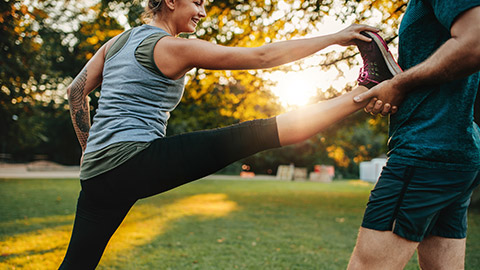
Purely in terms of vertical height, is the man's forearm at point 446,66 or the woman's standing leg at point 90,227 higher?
the man's forearm at point 446,66

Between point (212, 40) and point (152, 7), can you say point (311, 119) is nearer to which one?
point (152, 7)

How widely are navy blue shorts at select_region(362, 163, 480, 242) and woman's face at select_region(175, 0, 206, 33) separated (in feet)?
4.24

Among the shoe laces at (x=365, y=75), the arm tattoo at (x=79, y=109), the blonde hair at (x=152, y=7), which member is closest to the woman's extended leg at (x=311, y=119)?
the shoe laces at (x=365, y=75)

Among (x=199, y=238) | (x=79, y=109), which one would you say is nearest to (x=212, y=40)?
(x=199, y=238)

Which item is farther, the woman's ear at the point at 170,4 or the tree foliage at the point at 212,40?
the tree foliage at the point at 212,40

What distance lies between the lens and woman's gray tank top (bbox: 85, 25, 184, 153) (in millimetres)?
1814

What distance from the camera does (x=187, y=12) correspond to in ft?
6.82

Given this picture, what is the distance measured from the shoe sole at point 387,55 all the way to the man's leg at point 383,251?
30.0 inches

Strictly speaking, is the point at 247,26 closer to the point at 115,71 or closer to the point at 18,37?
the point at 115,71

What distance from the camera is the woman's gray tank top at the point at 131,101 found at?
1.81 meters

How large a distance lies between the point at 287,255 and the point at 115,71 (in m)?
4.11

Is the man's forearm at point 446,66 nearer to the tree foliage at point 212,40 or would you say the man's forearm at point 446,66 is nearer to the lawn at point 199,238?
the tree foliage at point 212,40

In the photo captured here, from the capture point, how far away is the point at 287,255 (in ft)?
17.3

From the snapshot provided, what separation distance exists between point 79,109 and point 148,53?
0.85 m
